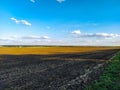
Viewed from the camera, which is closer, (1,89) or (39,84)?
(1,89)

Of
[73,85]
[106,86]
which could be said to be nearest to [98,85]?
[106,86]

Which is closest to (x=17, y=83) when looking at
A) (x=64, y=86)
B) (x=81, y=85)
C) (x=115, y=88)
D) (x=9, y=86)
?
(x=9, y=86)

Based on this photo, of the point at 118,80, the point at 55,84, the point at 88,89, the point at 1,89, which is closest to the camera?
the point at 88,89

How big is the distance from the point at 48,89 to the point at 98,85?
9.73ft

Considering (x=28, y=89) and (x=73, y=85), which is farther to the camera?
(x=73, y=85)

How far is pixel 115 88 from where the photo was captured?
42.5ft

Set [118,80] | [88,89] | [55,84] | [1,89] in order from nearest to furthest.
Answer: [88,89], [1,89], [55,84], [118,80]

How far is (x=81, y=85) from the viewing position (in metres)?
14.0

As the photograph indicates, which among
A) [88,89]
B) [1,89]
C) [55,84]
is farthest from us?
[55,84]

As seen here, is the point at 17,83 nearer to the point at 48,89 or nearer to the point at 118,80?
the point at 48,89

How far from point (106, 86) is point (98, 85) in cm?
51

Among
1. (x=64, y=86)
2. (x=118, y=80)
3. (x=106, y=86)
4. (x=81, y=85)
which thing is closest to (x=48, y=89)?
(x=64, y=86)

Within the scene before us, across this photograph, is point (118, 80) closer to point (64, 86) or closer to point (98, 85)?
point (98, 85)

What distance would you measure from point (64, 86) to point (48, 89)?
1162 millimetres
